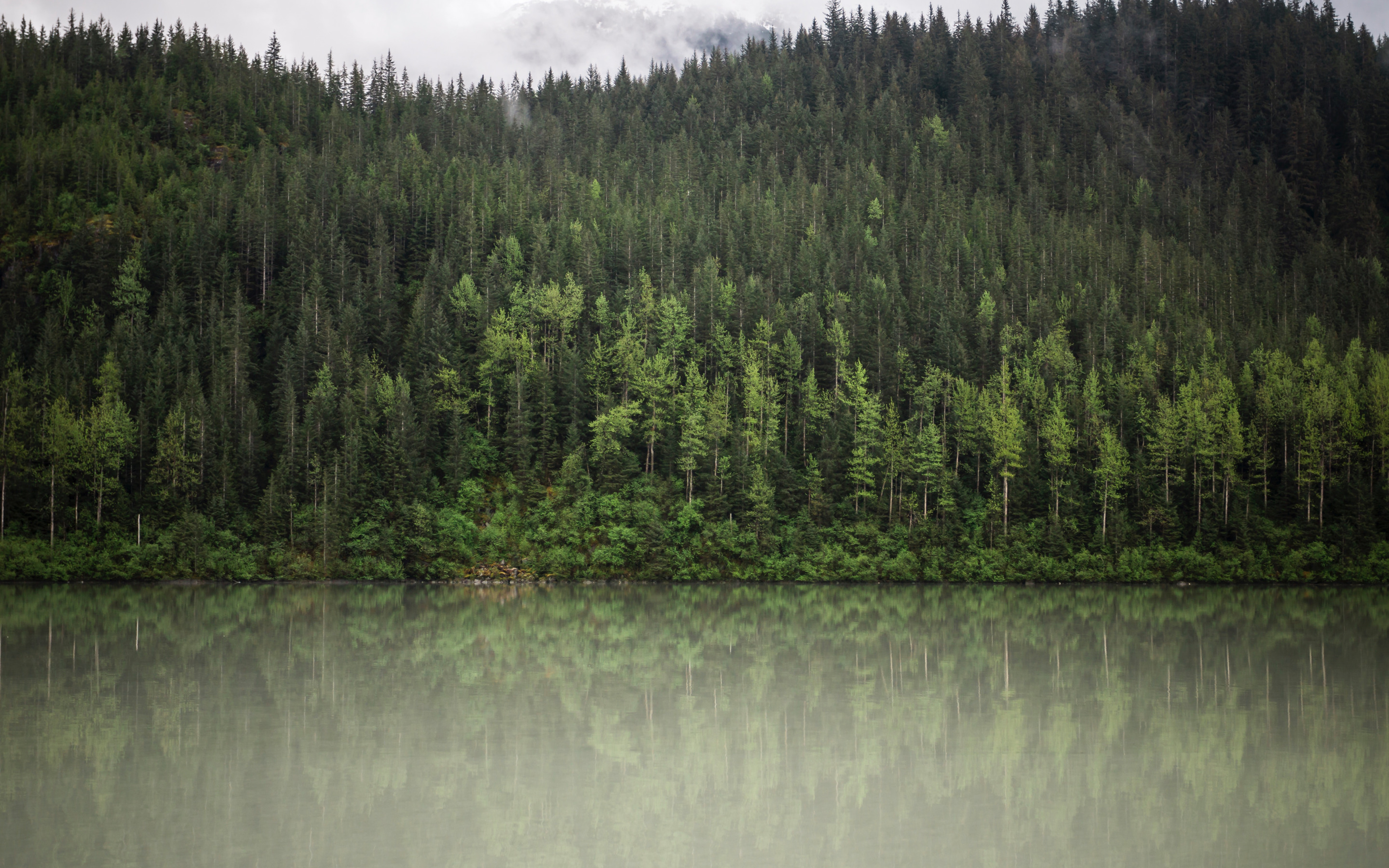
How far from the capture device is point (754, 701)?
2433 centimetres

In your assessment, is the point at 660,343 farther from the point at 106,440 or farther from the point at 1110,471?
the point at 106,440

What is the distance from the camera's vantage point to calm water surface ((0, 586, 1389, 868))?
14.1 meters

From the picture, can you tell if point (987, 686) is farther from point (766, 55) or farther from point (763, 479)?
point (766, 55)

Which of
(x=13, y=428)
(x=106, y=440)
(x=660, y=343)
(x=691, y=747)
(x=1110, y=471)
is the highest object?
(x=660, y=343)

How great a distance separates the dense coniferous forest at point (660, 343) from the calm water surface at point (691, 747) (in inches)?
1346

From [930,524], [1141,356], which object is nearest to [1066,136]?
[1141,356]

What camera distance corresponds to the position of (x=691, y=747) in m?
19.5

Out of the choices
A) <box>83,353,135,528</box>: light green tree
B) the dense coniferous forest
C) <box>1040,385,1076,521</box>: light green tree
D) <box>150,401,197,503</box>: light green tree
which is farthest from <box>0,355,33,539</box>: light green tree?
<box>1040,385,1076,521</box>: light green tree

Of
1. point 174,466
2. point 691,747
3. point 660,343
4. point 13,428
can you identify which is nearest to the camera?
point 691,747

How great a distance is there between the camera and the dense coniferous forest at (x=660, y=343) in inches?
2852

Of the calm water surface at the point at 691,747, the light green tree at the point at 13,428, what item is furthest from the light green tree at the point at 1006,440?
the light green tree at the point at 13,428

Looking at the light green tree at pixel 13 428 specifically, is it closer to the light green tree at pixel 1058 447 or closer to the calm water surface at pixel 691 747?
the calm water surface at pixel 691 747

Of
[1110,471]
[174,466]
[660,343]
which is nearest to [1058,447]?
[1110,471]

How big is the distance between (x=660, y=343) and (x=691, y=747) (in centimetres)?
7373
